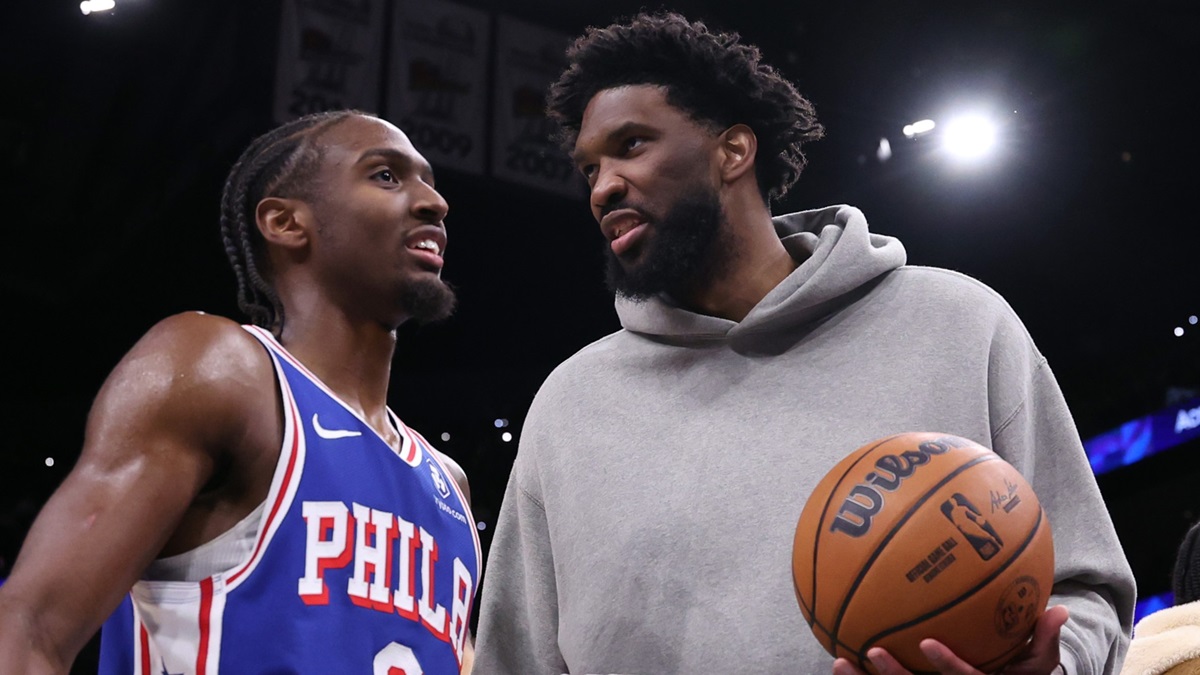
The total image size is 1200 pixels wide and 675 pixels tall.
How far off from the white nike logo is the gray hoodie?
0.38 m

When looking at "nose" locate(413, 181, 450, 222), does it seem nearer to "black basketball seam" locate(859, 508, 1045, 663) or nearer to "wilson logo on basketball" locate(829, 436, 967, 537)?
"wilson logo on basketball" locate(829, 436, 967, 537)

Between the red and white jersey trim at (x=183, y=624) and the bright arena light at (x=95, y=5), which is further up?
the bright arena light at (x=95, y=5)

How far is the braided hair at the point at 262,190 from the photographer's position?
2568 mm

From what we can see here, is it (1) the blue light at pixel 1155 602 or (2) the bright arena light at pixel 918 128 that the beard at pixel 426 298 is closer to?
(2) the bright arena light at pixel 918 128

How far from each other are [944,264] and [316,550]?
8.32m

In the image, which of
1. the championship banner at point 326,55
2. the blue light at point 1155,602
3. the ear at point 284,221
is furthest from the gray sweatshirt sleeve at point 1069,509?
the blue light at point 1155,602

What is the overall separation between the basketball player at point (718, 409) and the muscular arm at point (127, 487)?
20.0 inches

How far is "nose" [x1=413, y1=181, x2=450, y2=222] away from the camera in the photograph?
2.55 meters

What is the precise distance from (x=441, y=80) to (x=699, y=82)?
4458mm

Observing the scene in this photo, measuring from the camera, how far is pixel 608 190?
208cm

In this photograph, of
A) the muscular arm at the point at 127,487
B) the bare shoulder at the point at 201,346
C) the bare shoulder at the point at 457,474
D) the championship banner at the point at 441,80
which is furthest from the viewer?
the championship banner at the point at 441,80

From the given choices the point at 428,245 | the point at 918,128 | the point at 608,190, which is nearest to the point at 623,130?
the point at 608,190

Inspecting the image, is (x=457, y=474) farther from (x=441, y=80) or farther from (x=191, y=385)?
(x=441, y=80)

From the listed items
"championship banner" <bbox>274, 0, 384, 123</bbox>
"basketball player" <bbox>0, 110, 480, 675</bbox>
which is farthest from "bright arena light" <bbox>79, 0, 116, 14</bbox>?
"basketball player" <bbox>0, 110, 480, 675</bbox>
